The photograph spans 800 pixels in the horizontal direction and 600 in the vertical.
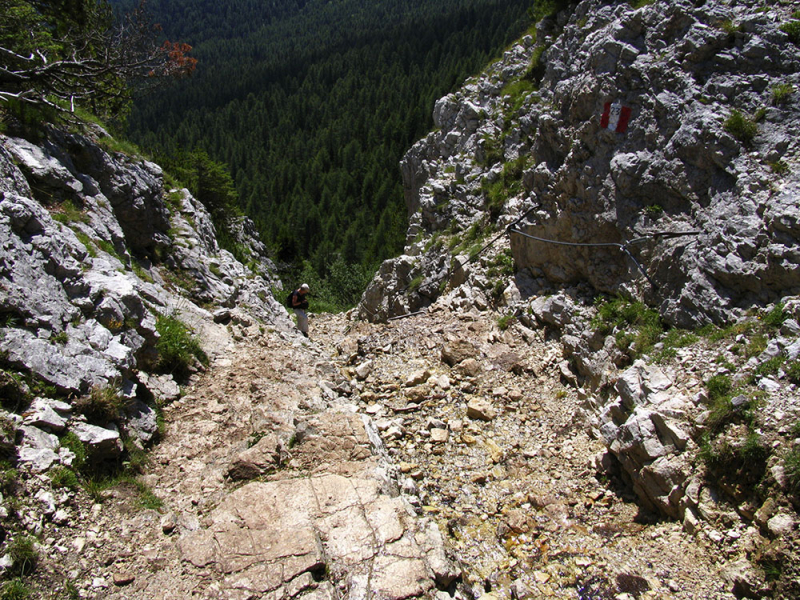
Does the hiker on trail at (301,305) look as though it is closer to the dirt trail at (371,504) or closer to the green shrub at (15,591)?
the dirt trail at (371,504)

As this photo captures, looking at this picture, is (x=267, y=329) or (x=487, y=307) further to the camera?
(x=487, y=307)

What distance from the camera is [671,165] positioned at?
885 cm

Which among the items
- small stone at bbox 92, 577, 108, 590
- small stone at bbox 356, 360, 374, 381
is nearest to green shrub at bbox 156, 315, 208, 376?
small stone at bbox 356, 360, 374, 381

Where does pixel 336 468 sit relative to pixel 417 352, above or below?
above

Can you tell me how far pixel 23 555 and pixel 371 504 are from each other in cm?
339

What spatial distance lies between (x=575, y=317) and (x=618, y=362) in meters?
2.02

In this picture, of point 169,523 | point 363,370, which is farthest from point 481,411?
point 169,523

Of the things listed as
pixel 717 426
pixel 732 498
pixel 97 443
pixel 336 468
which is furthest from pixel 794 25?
pixel 97 443

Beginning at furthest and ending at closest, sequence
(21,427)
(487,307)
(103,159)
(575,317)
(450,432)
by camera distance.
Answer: (487,307) → (103,159) → (575,317) → (450,432) → (21,427)

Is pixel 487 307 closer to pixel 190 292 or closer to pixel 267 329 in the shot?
pixel 267 329

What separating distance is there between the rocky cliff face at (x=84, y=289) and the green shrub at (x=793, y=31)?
12685 mm

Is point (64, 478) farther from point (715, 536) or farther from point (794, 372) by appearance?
point (794, 372)

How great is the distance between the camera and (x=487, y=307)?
13289mm

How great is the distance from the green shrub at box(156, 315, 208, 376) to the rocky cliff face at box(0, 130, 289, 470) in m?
0.09
